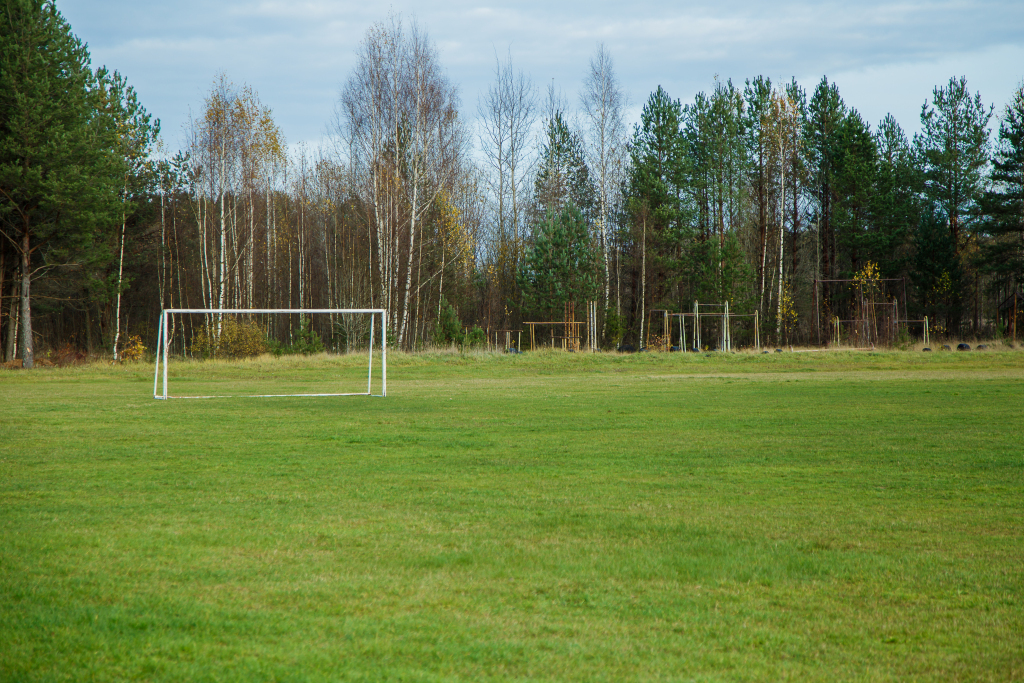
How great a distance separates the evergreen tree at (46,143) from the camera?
1104 inches

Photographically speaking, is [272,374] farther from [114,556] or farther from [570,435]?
[114,556]

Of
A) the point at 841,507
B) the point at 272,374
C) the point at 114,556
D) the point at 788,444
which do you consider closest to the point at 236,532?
the point at 114,556

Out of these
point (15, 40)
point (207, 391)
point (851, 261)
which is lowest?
point (207, 391)

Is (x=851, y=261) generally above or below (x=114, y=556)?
above

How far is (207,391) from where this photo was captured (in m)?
21.9

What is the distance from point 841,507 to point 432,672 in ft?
15.5

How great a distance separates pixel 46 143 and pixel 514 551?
30.1 metres

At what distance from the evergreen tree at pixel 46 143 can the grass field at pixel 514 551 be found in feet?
66.8

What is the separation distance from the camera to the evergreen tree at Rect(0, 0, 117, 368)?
28.0 metres

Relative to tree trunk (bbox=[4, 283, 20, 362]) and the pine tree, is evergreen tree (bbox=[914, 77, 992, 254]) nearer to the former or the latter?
the pine tree

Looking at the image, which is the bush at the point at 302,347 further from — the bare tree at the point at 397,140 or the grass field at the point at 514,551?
the grass field at the point at 514,551

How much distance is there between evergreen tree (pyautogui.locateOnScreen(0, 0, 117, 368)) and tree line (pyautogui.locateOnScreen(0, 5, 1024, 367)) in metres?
1.14

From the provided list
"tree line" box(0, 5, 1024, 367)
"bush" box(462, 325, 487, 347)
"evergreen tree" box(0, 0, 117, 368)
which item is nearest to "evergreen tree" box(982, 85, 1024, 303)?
"tree line" box(0, 5, 1024, 367)

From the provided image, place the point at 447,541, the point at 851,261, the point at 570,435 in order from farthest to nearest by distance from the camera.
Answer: the point at 851,261
the point at 570,435
the point at 447,541
